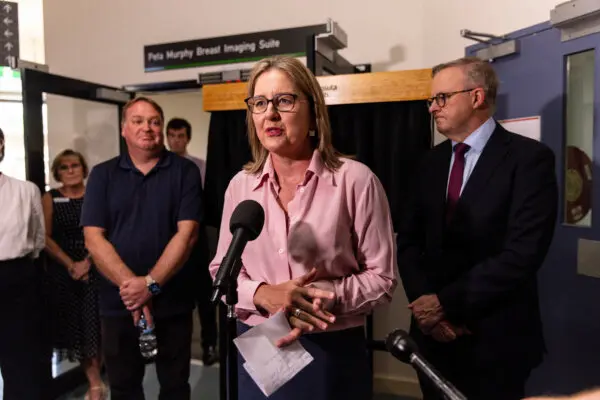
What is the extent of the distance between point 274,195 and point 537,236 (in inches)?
35.4

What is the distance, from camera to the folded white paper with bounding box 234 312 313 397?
1057 mm

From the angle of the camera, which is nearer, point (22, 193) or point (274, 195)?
point (274, 195)

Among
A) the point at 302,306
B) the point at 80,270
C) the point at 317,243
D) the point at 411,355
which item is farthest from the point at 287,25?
the point at 411,355

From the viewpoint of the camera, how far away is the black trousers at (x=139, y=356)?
2.08 metres

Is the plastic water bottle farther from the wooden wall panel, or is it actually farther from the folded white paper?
the wooden wall panel

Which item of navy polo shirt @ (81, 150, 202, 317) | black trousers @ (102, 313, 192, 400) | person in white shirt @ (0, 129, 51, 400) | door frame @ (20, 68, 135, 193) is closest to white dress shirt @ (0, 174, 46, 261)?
person in white shirt @ (0, 129, 51, 400)

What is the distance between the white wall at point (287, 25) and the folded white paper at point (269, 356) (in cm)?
215

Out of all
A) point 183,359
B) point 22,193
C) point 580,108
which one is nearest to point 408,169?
point 580,108

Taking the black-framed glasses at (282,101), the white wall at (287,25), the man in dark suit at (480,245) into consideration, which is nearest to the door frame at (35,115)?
the white wall at (287,25)

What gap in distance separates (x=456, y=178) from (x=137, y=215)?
4.53 ft

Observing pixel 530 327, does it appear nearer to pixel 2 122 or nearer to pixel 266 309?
pixel 266 309

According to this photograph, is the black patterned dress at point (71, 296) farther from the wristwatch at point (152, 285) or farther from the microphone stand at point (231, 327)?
the microphone stand at point (231, 327)

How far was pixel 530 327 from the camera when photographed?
1.58m

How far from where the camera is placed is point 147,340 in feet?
6.66
